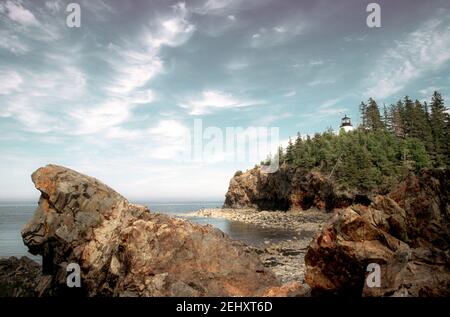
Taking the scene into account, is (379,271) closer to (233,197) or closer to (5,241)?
(5,241)

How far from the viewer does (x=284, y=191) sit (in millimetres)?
104875

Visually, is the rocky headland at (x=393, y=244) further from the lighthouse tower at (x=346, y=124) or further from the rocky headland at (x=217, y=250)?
the lighthouse tower at (x=346, y=124)

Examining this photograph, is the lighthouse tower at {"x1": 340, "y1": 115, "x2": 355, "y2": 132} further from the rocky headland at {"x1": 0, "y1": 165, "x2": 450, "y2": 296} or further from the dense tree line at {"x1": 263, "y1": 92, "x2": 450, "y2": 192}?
the rocky headland at {"x1": 0, "y1": 165, "x2": 450, "y2": 296}

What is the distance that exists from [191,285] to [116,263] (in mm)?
4688

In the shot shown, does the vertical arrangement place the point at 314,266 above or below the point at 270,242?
above

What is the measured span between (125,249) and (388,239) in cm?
1205

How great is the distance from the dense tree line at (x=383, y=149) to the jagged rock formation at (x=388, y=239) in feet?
220

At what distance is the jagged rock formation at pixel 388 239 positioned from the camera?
11.5 meters

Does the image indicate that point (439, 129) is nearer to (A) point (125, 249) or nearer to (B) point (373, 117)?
(B) point (373, 117)

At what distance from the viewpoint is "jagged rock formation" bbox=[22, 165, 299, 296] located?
13.2 m

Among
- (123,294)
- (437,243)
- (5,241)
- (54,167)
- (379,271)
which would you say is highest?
(54,167)

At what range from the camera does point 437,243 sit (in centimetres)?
1257

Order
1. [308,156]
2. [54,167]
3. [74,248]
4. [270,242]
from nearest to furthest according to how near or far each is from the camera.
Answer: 1. [74,248]
2. [54,167]
3. [270,242]
4. [308,156]

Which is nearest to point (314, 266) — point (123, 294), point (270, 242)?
point (123, 294)
